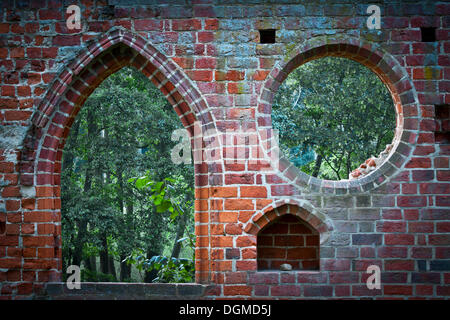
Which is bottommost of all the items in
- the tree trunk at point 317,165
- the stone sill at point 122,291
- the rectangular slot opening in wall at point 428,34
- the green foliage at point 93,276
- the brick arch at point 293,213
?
the green foliage at point 93,276

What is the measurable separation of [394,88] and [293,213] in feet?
5.42

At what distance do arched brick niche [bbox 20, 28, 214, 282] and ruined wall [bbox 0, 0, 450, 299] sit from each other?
0.05 ft

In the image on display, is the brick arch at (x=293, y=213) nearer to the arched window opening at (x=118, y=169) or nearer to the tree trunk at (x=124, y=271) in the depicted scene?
the arched window opening at (x=118, y=169)

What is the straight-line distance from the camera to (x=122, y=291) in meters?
4.76

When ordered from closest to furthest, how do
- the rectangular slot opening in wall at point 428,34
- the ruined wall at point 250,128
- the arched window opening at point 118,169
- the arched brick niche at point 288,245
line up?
the ruined wall at point 250,128
the rectangular slot opening in wall at point 428,34
the arched brick niche at point 288,245
the arched window opening at point 118,169

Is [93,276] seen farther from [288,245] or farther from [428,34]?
[428,34]

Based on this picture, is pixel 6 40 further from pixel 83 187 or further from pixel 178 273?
pixel 83 187

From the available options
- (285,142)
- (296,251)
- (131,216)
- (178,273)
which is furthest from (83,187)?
(296,251)

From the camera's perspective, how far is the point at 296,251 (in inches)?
196

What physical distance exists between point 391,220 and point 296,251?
40.6 inches

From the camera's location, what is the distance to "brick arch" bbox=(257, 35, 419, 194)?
468cm

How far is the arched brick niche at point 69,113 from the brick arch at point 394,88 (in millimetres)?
730

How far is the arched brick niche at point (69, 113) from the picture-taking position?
4742mm

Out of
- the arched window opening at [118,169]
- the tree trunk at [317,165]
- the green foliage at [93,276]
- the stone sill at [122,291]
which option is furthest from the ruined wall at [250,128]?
the green foliage at [93,276]
